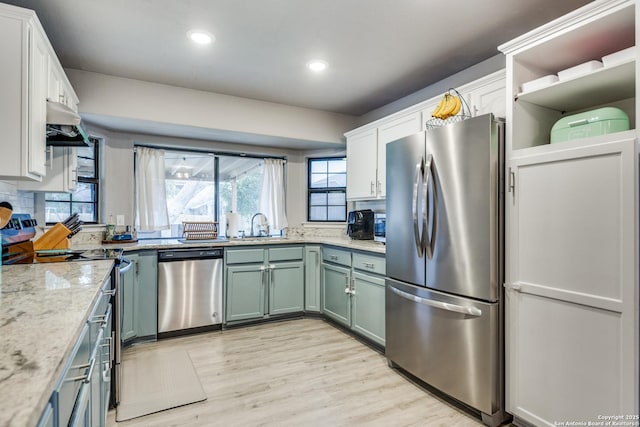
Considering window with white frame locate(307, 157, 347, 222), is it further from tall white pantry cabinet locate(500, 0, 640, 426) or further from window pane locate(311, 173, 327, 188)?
tall white pantry cabinet locate(500, 0, 640, 426)

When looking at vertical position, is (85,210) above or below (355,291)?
above

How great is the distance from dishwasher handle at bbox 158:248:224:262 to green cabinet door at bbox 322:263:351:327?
1.19 m

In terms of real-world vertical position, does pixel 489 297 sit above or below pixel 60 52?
below

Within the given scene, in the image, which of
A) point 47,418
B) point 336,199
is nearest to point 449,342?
point 47,418

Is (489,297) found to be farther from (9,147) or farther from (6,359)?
(9,147)

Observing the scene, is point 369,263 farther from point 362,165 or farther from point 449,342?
point 362,165

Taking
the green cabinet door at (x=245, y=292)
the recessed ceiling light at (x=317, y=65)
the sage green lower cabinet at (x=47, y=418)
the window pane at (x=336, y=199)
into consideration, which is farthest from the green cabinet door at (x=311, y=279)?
the sage green lower cabinet at (x=47, y=418)

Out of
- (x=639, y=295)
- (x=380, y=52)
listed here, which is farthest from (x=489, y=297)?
(x=380, y=52)

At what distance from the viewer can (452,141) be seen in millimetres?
2143

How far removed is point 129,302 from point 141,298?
0.14m

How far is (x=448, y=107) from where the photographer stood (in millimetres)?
2463

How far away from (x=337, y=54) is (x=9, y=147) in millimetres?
2191

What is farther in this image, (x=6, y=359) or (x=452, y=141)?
(x=452, y=141)

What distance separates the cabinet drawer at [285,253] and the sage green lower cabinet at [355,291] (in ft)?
0.99
